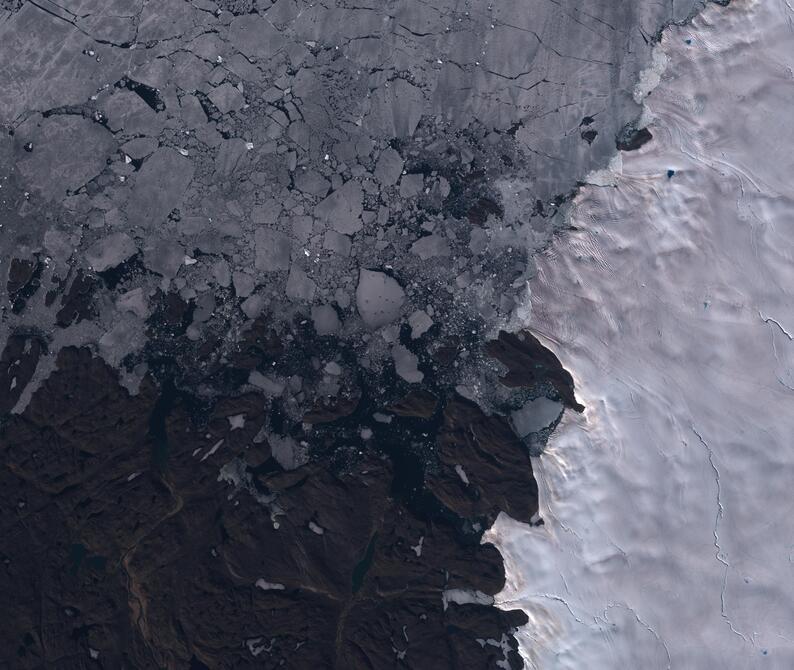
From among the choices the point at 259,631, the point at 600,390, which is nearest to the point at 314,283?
the point at 600,390

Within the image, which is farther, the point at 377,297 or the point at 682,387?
the point at 377,297

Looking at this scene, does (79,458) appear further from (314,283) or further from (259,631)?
(314,283)

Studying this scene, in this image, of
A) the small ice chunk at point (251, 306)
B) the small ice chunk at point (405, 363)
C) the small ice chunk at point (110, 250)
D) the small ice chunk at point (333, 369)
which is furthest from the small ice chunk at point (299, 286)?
the small ice chunk at point (110, 250)

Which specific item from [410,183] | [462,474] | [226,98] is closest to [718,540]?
[462,474]

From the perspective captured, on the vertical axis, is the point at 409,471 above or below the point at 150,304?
below

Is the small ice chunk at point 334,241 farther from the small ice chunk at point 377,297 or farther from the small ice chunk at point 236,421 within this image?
the small ice chunk at point 236,421

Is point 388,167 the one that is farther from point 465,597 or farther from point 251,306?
point 465,597

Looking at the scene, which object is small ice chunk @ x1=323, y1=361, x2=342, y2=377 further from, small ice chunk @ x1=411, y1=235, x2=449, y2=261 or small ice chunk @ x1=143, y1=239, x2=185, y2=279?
small ice chunk @ x1=143, y1=239, x2=185, y2=279
